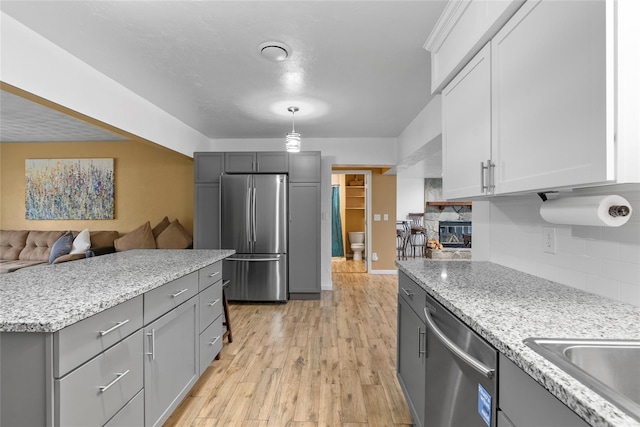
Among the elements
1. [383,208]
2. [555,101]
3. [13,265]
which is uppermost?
[555,101]

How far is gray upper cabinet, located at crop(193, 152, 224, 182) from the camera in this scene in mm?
4711

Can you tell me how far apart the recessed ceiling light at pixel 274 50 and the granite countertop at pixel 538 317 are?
176 centimetres

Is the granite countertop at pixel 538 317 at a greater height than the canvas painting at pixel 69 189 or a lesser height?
lesser

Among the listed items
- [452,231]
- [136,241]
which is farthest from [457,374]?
[452,231]

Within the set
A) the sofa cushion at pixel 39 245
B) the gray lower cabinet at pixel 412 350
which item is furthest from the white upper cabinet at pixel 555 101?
the sofa cushion at pixel 39 245

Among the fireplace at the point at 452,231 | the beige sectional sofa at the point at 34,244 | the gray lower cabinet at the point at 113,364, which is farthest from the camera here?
the fireplace at the point at 452,231

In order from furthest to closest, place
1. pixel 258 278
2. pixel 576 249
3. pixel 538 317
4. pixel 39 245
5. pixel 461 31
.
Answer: pixel 39 245, pixel 258 278, pixel 461 31, pixel 576 249, pixel 538 317

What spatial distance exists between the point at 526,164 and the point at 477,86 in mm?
574

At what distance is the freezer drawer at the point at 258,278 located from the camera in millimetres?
4492

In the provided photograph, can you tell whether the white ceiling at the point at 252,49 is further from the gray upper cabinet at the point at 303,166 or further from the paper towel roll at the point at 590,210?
the paper towel roll at the point at 590,210

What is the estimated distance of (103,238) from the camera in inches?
200

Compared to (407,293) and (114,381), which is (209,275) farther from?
(407,293)

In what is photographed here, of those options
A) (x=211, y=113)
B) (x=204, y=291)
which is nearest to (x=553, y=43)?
(x=204, y=291)

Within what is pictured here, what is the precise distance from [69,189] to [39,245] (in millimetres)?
961
